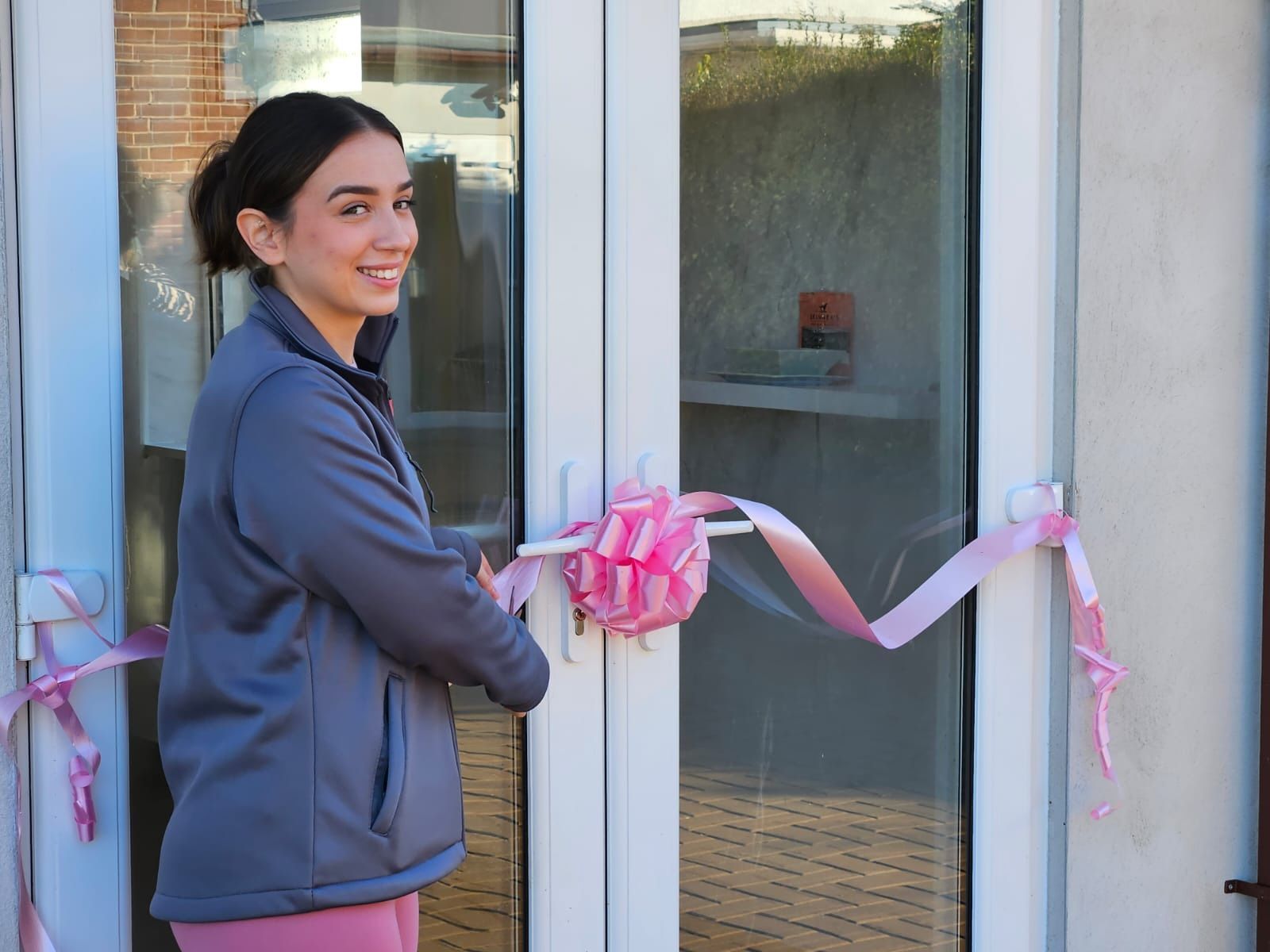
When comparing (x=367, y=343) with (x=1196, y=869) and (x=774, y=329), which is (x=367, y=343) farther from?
(x=1196, y=869)

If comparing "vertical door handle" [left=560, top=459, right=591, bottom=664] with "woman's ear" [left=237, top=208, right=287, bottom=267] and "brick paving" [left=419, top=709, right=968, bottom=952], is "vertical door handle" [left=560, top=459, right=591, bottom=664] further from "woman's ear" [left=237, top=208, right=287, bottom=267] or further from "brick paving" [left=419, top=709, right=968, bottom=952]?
"woman's ear" [left=237, top=208, right=287, bottom=267]

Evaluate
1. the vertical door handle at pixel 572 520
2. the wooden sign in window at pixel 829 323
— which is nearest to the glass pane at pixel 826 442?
the wooden sign in window at pixel 829 323

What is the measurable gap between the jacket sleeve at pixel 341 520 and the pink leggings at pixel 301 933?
31cm

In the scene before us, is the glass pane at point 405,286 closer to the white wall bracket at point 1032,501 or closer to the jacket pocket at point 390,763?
the jacket pocket at point 390,763

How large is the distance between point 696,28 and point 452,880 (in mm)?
1556

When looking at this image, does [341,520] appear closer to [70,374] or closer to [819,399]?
[70,374]

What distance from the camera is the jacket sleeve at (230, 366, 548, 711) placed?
1.67m

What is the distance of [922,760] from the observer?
3182 millimetres

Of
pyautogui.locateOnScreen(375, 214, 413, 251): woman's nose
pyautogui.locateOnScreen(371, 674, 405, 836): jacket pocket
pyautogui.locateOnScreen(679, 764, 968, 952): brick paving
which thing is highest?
pyautogui.locateOnScreen(375, 214, 413, 251): woman's nose

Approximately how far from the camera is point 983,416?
10.2ft

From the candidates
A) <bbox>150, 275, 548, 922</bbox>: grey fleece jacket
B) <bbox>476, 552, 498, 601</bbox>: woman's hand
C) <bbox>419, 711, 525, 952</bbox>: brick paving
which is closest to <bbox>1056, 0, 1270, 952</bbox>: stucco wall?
<bbox>419, 711, 525, 952</bbox>: brick paving

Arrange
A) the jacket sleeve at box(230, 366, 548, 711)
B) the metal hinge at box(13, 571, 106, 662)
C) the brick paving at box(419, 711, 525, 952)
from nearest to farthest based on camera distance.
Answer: the jacket sleeve at box(230, 366, 548, 711), the metal hinge at box(13, 571, 106, 662), the brick paving at box(419, 711, 525, 952)

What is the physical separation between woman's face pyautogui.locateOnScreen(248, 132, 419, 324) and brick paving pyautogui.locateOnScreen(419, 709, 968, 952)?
0.96m

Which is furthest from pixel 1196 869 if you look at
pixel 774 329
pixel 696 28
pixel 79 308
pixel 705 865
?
pixel 79 308
